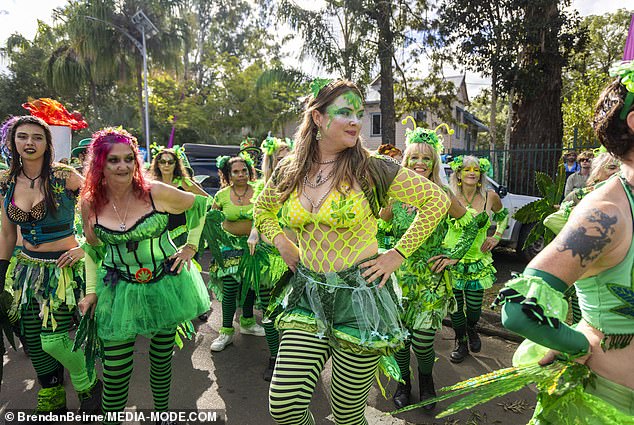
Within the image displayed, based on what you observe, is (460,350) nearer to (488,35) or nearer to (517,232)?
(517,232)

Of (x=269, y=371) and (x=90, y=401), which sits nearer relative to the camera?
(x=90, y=401)

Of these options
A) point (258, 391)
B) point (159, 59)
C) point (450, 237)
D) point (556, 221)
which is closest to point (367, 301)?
point (556, 221)

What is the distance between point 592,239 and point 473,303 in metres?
3.46

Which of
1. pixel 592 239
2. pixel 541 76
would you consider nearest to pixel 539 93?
pixel 541 76

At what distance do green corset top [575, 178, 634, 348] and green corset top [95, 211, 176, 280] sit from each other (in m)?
2.46

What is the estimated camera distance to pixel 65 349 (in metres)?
3.15

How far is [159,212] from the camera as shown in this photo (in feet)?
9.91

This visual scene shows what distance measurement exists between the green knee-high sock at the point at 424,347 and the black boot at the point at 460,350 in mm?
1044

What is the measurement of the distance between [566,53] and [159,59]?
2060 centimetres

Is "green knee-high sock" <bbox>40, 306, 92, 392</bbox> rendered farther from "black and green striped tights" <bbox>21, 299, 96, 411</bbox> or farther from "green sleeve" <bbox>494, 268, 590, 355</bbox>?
"green sleeve" <bbox>494, 268, 590, 355</bbox>

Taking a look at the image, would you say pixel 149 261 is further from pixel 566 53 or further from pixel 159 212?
pixel 566 53

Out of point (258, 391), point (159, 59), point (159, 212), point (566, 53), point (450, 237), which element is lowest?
point (258, 391)

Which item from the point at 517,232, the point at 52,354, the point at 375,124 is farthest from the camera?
the point at 375,124

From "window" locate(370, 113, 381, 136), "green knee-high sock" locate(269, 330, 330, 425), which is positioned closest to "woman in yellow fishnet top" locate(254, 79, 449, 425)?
"green knee-high sock" locate(269, 330, 330, 425)
